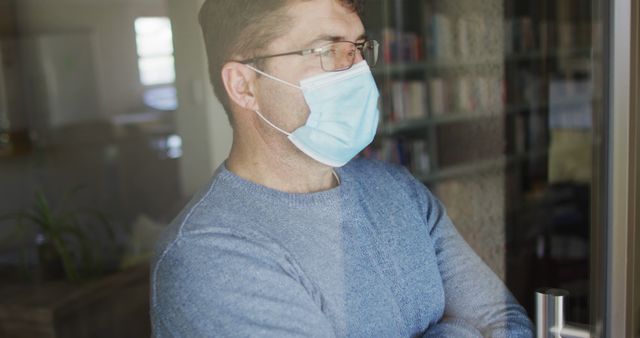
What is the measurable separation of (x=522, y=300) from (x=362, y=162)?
1.89 ft

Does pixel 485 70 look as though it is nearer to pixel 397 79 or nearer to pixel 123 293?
pixel 397 79

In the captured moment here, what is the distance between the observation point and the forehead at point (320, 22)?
900 mm

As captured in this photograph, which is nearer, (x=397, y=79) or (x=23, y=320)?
(x=23, y=320)

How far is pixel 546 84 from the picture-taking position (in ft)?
11.8

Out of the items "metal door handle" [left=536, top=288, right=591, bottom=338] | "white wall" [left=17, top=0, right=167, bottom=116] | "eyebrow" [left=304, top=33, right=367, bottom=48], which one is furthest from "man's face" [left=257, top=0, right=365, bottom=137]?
"metal door handle" [left=536, top=288, right=591, bottom=338]

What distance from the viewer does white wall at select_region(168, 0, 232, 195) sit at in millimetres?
799

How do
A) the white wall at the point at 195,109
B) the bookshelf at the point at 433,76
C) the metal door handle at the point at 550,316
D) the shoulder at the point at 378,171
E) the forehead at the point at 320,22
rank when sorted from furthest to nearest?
the metal door handle at the point at 550,316, the bookshelf at the point at 433,76, the shoulder at the point at 378,171, the forehead at the point at 320,22, the white wall at the point at 195,109

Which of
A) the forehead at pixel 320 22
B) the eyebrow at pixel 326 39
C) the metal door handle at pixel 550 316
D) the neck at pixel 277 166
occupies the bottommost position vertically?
the metal door handle at pixel 550 316

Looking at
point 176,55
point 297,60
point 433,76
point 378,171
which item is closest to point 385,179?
point 378,171

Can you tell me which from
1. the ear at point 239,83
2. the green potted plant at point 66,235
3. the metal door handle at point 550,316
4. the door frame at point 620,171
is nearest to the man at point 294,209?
the ear at point 239,83

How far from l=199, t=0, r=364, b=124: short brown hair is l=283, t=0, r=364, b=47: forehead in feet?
0.04

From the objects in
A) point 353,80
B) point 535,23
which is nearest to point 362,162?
point 353,80

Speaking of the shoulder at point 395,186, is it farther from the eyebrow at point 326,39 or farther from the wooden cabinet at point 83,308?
the wooden cabinet at point 83,308

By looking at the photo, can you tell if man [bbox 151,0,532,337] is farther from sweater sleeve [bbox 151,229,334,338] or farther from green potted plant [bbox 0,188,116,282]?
green potted plant [bbox 0,188,116,282]
